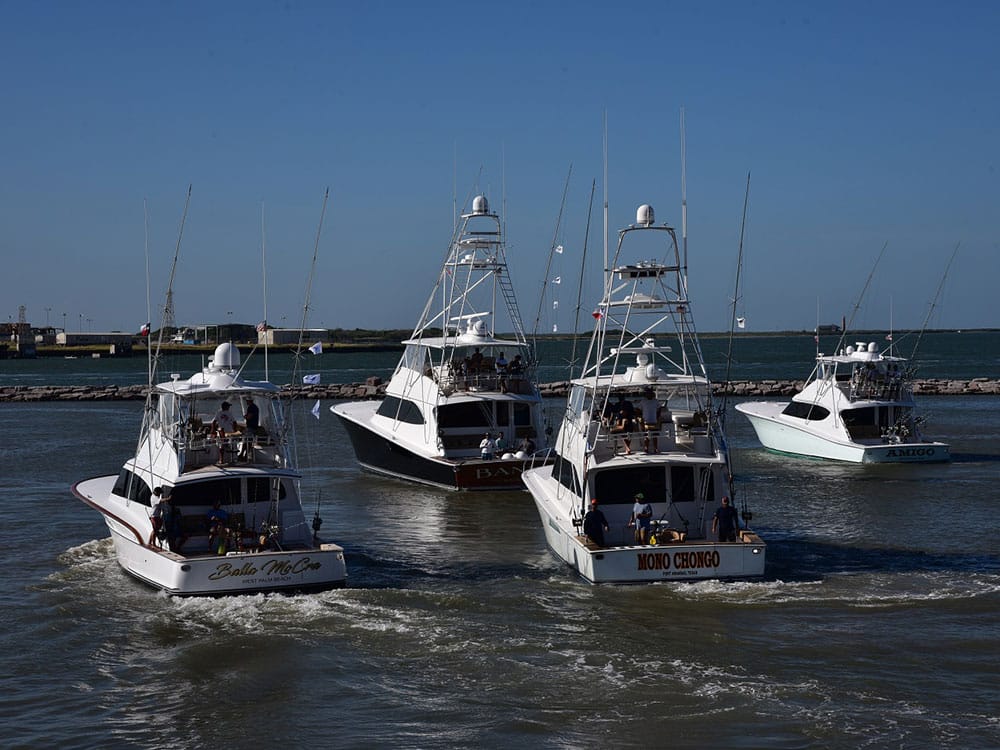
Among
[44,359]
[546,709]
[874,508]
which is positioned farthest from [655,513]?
[44,359]

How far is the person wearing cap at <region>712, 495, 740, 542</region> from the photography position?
17.9m

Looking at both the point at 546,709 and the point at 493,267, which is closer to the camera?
the point at 546,709

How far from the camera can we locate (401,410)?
31.8 meters

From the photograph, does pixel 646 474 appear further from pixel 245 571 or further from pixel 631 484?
pixel 245 571

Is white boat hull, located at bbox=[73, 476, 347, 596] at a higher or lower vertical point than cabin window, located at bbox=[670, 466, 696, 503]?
lower

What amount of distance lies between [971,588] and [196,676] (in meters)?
11.8

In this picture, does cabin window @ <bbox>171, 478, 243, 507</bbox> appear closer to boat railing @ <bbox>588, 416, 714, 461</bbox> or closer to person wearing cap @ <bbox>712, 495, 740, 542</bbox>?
boat railing @ <bbox>588, 416, 714, 461</bbox>

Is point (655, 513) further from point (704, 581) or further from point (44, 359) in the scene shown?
point (44, 359)

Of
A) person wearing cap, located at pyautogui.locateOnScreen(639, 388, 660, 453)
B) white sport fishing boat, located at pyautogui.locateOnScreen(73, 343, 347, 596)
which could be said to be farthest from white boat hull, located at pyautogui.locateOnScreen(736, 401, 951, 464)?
white sport fishing boat, located at pyautogui.locateOnScreen(73, 343, 347, 596)

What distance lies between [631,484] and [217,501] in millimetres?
6581

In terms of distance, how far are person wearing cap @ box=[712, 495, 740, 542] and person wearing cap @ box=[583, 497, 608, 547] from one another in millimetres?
1698

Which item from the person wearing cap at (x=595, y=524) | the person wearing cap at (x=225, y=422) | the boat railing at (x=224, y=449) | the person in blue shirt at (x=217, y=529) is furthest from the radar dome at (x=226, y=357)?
the person wearing cap at (x=595, y=524)

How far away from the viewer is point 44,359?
143125mm

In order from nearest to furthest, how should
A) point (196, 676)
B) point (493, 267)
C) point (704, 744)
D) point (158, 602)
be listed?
point (704, 744), point (196, 676), point (158, 602), point (493, 267)
